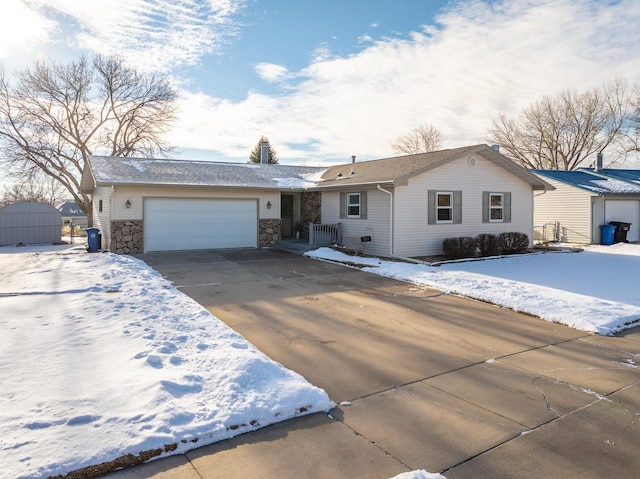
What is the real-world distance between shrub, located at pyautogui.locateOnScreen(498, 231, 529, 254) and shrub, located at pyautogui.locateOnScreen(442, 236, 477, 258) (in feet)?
5.52

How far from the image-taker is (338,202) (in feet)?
54.4

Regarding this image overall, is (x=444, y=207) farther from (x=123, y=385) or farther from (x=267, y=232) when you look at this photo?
(x=123, y=385)

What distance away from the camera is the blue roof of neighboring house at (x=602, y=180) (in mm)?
19766

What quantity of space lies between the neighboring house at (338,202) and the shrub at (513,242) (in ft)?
2.53

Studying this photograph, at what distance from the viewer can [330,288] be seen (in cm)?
951

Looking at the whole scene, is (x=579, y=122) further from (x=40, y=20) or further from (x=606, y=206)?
(x=40, y=20)

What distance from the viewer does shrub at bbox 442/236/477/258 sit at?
13734 millimetres

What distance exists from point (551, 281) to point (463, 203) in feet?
18.2

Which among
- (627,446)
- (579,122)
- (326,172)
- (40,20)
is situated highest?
(579,122)

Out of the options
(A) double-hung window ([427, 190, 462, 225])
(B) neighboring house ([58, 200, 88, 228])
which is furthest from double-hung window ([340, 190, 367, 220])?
(B) neighboring house ([58, 200, 88, 228])

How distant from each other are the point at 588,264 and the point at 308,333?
10839mm

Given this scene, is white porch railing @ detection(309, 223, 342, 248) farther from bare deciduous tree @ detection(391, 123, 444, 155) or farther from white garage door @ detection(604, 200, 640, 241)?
bare deciduous tree @ detection(391, 123, 444, 155)

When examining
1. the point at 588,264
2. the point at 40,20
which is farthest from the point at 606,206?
the point at 40,20

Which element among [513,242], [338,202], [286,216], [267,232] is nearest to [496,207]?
[513,242]
